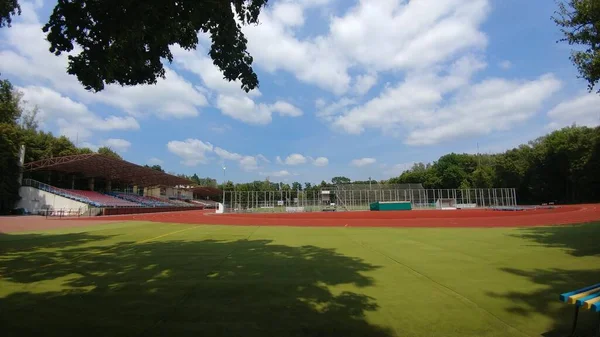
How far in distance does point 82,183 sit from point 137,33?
68914 millimetres

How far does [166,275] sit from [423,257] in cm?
752

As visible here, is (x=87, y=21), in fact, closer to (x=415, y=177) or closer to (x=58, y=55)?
(x=58, y=55)

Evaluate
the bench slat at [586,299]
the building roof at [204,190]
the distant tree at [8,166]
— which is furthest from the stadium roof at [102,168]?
the bench slat at [586,299]

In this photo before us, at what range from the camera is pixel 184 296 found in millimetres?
6430

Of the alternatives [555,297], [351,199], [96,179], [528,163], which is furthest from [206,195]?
[555,297]

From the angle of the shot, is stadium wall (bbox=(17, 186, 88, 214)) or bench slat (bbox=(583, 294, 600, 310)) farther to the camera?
stadium wall (bbox=(17, 186, 88, 214))

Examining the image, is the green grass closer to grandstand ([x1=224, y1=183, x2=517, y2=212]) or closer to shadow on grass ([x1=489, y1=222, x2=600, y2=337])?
shadow on grass ([x1=489, y1=222, x2=600, y2=337])

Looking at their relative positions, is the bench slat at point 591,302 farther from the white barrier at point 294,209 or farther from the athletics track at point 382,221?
the white barrier at point 294,209

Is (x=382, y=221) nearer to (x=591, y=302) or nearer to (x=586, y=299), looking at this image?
(x=586, y=299)

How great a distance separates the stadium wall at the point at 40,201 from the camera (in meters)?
48.5

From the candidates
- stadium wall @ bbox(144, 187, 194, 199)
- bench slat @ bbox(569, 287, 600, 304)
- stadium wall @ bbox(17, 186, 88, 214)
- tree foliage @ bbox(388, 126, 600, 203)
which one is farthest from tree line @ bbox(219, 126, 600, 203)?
bench slat @ bbox(569, 287, 600, 304)

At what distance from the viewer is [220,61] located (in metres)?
7.57

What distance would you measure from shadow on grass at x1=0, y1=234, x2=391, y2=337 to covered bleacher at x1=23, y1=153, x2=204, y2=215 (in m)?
43.5

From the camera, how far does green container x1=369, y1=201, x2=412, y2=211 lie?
55806mm
